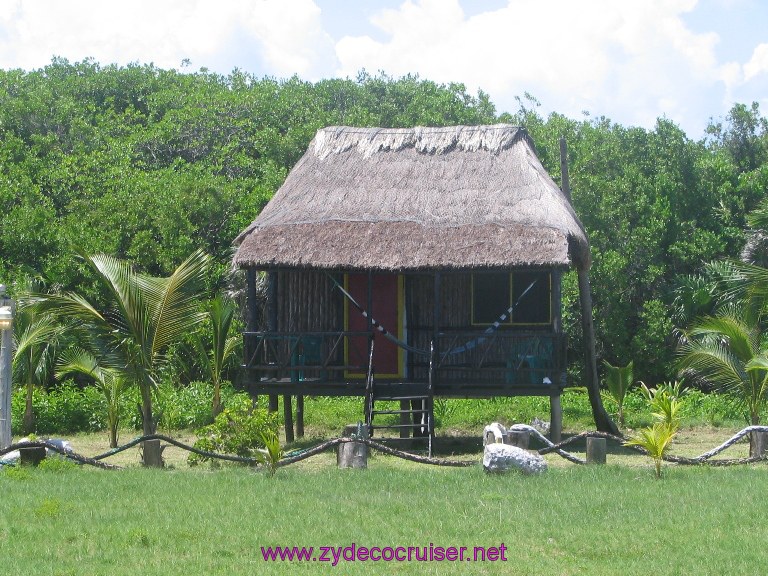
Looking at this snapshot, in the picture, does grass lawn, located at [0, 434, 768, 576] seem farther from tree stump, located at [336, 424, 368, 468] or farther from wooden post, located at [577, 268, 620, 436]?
wooden post, located at [577, 268, 620, 436]

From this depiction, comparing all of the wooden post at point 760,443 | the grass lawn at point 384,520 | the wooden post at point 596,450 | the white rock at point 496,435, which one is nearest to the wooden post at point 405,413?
the white rock at point 496,435

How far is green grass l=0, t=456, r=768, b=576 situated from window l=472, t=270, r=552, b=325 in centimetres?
475

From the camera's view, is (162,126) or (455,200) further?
(162,126)

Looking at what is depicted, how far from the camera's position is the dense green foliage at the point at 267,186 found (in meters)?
22.7

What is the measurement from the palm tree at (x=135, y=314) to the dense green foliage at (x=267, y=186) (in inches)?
235

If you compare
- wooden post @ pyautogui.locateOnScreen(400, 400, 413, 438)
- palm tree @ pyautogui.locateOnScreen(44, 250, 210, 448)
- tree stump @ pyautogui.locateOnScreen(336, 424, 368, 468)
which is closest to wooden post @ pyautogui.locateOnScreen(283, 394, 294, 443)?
wooden post @ pyautogui.locateOnScreen(400, 400, 413, 438)

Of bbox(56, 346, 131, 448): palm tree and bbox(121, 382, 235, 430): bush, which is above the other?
bbox(56, 346, 131, 448): palm tree

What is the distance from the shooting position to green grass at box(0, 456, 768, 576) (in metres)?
8.00

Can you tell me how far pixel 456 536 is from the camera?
8.75 metres

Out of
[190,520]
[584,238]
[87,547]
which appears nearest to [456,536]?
[190,520]

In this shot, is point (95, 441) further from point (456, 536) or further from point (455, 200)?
point (456, 536)

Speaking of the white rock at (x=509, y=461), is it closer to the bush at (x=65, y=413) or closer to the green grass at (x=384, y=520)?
the green grass at (x=384, y=520)

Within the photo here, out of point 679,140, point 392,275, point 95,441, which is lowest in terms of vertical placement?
point 95,441

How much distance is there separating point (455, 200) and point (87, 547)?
9.50 m
